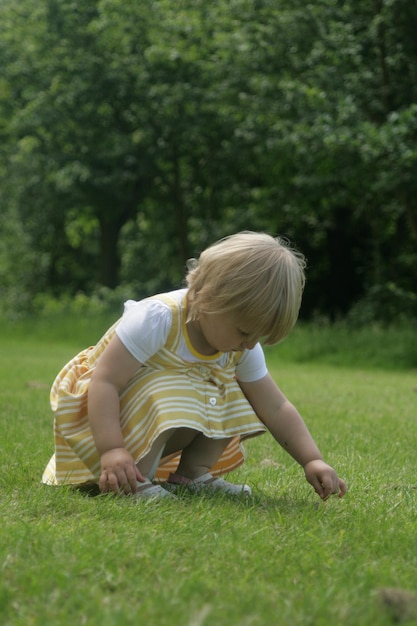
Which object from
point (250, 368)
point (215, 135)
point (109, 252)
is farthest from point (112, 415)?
point (109, 252)

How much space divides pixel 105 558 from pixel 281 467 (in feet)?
6.37

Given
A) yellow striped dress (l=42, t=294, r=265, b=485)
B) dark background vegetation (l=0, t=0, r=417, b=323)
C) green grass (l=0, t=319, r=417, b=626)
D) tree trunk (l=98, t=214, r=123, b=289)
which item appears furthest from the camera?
tree trunk (l=98, t=214, r=123, b=289)

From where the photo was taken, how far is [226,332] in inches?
113

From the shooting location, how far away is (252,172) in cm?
1850

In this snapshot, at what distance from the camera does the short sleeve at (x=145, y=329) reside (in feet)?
9.74

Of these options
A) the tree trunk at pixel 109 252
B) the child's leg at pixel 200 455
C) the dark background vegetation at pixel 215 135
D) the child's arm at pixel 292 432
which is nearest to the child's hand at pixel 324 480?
the child's arm at pixel 292 432

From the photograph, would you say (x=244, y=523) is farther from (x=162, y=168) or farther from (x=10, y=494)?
(x=162, y=168)

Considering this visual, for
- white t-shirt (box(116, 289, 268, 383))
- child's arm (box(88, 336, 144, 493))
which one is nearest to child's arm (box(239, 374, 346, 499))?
white t-shirt (box(116, 289, 268, 383))

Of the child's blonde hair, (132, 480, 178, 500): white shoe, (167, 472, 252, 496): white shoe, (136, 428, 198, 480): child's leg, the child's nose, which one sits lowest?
(167, 472, 252, 496): white shoe

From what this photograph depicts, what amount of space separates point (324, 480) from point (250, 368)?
0.49 metres

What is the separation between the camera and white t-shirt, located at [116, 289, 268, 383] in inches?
117

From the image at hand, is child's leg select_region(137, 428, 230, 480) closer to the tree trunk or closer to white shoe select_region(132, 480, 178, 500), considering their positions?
white shoe select_region(132, 480, 178, 500)

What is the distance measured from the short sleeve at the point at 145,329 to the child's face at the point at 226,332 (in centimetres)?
16

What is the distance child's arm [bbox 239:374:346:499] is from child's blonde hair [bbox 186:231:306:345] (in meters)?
0.35
